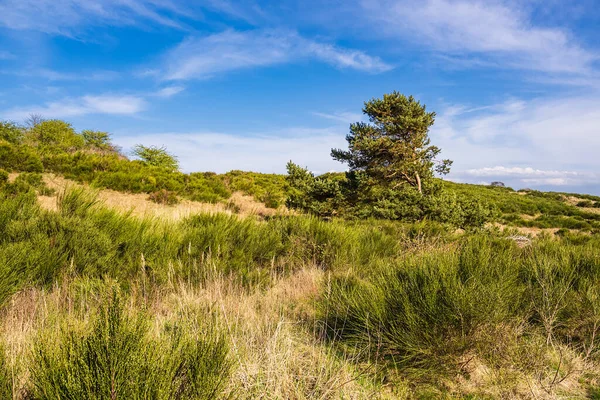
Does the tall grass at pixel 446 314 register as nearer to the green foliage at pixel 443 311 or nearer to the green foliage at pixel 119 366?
the green foliage at pixel 443 311

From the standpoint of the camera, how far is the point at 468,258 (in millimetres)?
3793

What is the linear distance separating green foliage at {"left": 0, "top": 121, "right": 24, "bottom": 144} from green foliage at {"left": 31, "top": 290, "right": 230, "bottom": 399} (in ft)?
82.5

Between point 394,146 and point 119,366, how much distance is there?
10.9 m

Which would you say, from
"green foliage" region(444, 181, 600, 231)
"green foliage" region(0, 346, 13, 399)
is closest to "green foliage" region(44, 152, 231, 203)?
"green foliage" region(0, 346, 13, 399)

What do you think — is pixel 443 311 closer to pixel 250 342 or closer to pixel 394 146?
pixel 250 342

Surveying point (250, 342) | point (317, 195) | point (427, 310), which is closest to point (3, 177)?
point (317, 195)

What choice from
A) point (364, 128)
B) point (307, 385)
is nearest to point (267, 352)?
point (307, 385)

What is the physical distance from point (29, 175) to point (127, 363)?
13.0 m

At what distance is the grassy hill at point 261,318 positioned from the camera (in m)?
1.64

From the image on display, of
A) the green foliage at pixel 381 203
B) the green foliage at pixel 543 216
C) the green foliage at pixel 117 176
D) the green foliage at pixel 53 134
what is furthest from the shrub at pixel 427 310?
the green foliage at pixel 53 134

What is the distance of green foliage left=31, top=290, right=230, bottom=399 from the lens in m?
1.42

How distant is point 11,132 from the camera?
21578 millimetres

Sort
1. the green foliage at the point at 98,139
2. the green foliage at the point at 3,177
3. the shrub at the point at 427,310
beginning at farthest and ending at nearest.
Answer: the green foliage at the point at 98,139
the green foliage at the point at 3,177
the shrub at the point at 427,310

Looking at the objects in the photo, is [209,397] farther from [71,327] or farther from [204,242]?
[204,242]
